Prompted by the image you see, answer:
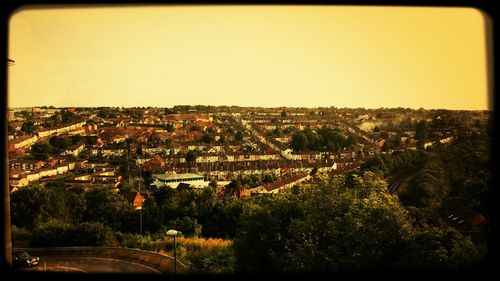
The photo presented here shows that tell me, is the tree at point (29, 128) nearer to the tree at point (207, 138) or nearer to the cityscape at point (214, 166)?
the cityscape at point (214, 166)

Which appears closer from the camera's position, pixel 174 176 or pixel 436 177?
pixel 436 177

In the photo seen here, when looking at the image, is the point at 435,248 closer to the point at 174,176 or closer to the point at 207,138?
the point at 174,176

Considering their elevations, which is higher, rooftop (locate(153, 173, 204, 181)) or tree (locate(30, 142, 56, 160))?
tree (locate(30, 142, 56, 160))

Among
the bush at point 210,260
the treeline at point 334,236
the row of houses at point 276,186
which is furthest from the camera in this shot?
the row of houses at point 276,186

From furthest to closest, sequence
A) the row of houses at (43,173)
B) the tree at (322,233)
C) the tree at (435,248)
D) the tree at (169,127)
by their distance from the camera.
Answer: the tree at (169,127), the row of houses at (43,173), the tree at (322,233), the tree at (435,248)

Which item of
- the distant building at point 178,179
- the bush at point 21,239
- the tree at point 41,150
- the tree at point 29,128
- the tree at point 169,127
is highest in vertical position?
the tree at point 169,127

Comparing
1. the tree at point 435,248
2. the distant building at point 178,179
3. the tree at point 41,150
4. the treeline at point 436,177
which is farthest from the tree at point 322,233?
the distant building at point 178,179

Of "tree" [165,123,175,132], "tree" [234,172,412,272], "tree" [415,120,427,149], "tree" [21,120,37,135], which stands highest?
"tree" [165,123,175,132]

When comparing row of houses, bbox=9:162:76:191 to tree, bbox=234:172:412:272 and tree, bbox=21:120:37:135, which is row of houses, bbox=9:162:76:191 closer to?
tree, bbox=21:120:37:135

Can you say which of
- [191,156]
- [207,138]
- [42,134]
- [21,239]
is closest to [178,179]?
[42,134]

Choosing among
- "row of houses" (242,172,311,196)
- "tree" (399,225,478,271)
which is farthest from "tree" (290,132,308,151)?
"tree" (399,225,478,271)

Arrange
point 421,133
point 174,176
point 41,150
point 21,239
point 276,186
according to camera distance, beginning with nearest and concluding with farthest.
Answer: point 21,239 < point 421,133 < point 41,150 < point 276,186 < point 174,176

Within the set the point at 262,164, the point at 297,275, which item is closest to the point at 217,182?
the point at 262,164

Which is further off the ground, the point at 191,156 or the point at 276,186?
the point at 191,156
